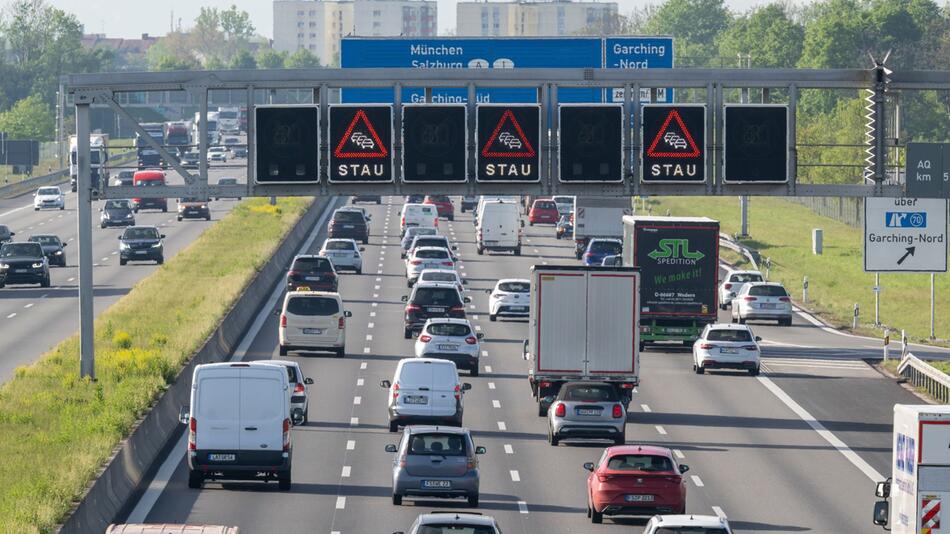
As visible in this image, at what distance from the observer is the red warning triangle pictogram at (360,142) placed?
3762 centimetres

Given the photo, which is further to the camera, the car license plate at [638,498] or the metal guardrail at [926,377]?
the metal guardrail at [926,377]

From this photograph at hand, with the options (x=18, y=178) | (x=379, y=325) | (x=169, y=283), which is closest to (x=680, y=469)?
(x=379, y=325)

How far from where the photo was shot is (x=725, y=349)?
53.9m

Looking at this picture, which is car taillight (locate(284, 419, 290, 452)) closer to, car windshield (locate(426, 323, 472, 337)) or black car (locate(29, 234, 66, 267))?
car windshield (locate(426, 323, 472, 337))

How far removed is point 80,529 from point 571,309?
738 inches

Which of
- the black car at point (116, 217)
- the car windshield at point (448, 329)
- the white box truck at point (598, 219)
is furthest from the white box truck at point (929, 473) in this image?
the black car at point (116, 217)

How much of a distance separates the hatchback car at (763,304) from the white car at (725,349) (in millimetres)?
14327

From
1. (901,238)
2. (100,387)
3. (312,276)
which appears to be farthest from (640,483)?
A: (312,276)

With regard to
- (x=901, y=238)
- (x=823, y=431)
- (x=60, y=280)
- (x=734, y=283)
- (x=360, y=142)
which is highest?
(x=360, y=142)

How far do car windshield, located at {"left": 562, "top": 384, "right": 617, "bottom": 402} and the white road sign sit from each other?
2445 cm

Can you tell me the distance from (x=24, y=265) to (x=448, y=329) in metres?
31.5

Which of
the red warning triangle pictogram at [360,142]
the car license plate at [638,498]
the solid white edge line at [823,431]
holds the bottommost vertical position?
the solid white edge line at [823,431]

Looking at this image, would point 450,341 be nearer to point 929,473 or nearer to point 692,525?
point 692,525

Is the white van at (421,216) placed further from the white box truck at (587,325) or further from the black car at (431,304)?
the white box truck at (587,325)
